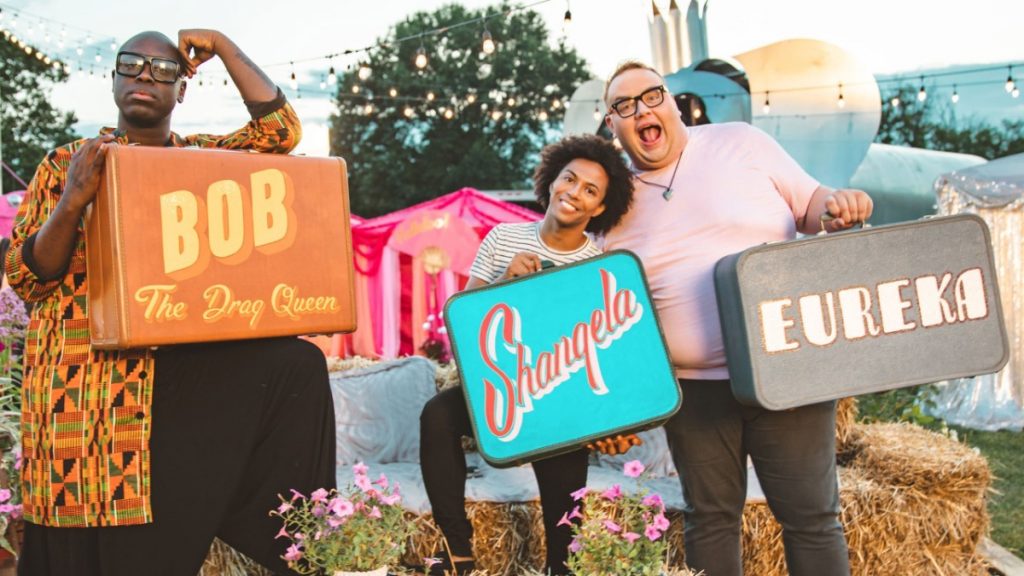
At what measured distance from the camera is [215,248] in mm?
1979

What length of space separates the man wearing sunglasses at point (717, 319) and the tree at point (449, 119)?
27216 mm

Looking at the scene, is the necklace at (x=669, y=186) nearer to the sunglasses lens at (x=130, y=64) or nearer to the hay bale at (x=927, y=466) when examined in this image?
the sunglasses lens at (x=130, y=64)

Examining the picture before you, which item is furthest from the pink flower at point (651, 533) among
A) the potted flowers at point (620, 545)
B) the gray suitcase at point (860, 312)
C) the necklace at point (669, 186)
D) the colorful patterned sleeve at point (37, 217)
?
the colorful patterned sleeve at point (37, 217)

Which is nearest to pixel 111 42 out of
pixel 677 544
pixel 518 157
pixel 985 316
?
pixel 677 544

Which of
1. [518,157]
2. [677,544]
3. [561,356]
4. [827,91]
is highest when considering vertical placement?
[518,157]

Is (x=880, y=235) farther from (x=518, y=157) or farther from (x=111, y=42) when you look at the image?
(x=518, y=157)

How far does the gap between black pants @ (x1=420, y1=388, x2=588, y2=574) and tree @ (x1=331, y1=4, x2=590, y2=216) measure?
2714 centimetres

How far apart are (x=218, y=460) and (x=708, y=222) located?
4.62 feet

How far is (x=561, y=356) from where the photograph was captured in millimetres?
2463

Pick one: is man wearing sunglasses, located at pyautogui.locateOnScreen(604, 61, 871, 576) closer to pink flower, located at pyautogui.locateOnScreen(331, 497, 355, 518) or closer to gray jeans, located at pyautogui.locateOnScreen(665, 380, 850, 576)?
gray jeans, located at pyautogui.locateOnScreen(665, 380, 850, 576)

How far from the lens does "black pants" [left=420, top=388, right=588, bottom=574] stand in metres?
2.65

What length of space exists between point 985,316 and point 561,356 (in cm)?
110

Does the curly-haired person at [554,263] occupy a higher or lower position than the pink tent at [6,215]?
lower

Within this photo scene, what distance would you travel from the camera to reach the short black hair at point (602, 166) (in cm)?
264
